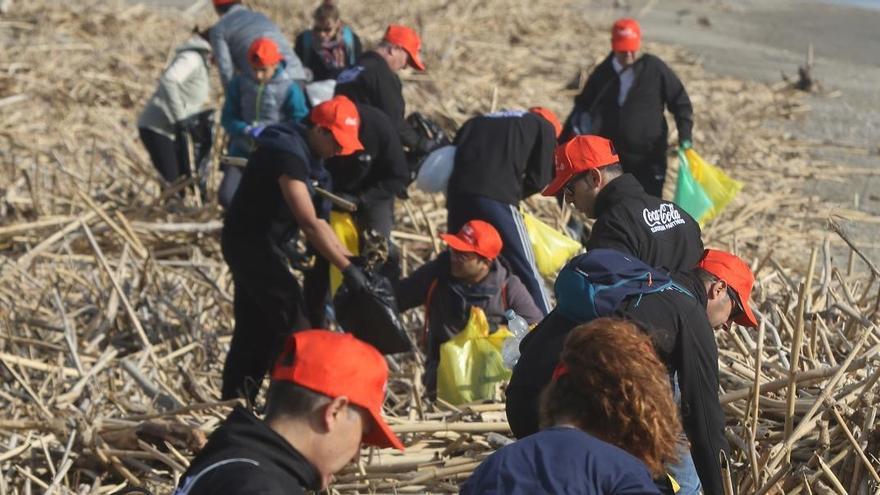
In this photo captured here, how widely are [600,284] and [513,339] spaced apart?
1.49 meters

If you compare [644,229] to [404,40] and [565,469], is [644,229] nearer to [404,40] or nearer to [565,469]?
[565,469]

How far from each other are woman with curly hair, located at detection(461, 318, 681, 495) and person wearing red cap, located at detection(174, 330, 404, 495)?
0.36 m

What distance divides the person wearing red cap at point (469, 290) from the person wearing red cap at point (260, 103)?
2465 mm

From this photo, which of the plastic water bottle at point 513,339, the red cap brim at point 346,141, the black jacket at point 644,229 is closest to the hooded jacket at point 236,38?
the red cap brim at point 346,141

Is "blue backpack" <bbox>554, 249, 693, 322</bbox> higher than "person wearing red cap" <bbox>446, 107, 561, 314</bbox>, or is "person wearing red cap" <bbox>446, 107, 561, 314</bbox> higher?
"blue backpack" <bbox>554, 249, 693, 322</bbox>

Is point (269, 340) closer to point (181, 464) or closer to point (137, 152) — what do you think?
point (181, 464)

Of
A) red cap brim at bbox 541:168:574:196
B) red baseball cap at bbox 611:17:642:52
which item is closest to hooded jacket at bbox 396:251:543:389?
red cap brim at bbox 541:168:574:196

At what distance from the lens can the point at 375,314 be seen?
23.1ft

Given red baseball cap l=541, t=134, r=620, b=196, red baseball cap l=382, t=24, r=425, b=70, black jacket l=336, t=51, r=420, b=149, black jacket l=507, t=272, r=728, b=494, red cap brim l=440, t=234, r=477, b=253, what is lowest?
red cap brim l=440, t=234, r=477, b=253

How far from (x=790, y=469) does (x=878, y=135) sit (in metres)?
10.9

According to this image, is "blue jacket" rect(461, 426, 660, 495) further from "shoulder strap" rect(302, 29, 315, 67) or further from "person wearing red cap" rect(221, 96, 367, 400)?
"shoulder strap" rect(302, 29, 315, 67)

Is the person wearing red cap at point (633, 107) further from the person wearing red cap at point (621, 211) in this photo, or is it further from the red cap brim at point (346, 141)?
the person wearing red cap at point (621, 211)

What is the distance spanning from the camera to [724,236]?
9828 mm

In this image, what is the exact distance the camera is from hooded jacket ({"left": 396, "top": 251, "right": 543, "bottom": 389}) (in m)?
6.73
